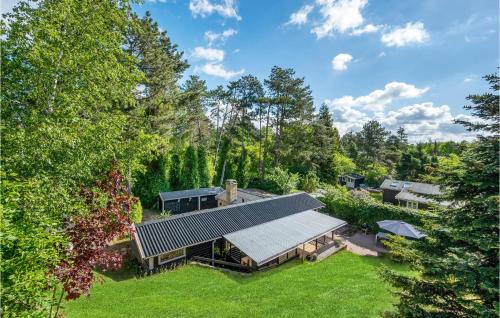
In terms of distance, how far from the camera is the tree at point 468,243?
462cm

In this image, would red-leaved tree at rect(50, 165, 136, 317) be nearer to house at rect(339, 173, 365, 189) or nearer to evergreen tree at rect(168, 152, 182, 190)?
evergreen tree at rect(168, 152, 182, 190)

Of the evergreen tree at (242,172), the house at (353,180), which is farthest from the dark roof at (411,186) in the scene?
the evergreen tree at (242,172)

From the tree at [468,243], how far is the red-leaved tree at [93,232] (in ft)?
22.0

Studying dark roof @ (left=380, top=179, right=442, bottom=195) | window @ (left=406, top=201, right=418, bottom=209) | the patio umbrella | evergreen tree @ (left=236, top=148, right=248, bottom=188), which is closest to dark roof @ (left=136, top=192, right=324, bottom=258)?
the patio umbrella

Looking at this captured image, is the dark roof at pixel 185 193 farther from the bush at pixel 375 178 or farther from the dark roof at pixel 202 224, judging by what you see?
the bush at pixel 375 178

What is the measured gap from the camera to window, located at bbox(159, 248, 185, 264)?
12758 millimetres

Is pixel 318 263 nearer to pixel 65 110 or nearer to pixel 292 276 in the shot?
pixel 292 276

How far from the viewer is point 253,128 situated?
34469 millimetres

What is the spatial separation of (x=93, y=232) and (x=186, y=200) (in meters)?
19.0

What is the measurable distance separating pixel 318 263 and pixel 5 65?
51.5 feet

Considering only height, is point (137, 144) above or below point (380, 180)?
above

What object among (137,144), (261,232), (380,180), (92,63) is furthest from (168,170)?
(380,180)

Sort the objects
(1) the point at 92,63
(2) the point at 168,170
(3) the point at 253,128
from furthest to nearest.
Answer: (3) the point at 253,128 < (2) the point at 168,170 < (1) the point at 92,63

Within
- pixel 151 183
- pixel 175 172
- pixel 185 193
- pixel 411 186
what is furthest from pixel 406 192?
pixel 151 183
